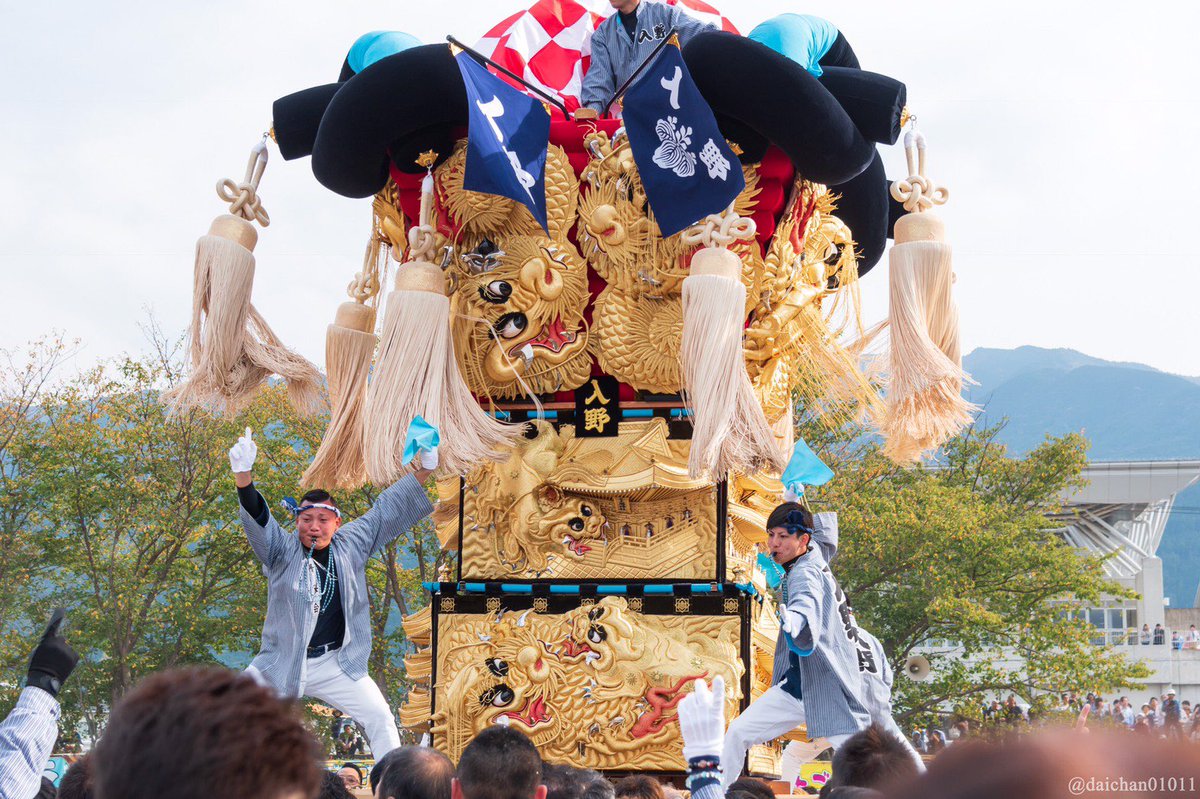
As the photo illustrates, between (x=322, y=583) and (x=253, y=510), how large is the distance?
1.75 ft

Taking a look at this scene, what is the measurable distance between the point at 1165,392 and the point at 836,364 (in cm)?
18060

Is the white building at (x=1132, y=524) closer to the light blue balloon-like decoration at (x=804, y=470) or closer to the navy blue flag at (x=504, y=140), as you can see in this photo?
the light blue balloon-like decoration at (x=804, y=470)

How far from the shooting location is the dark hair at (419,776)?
351cm

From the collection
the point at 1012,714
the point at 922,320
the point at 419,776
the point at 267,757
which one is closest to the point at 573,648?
the point at 922,320

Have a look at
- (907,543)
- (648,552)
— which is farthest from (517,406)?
(907,543)

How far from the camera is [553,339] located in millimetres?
7395

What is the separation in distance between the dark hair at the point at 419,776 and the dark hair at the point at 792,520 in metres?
2.84

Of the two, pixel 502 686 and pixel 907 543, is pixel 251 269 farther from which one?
pixel 907 543

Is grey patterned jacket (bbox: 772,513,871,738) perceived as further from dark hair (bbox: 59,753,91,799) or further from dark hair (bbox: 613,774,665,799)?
dark hair (bbox: 59,753,91,799)

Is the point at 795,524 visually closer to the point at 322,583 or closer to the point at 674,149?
the point at 674,149

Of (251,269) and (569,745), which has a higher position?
(251,269)

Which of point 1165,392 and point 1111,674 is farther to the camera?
point 1165,392

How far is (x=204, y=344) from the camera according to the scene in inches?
289

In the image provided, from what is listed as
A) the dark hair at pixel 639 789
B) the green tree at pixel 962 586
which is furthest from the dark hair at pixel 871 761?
the green tree at pixel 962 586
